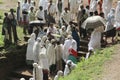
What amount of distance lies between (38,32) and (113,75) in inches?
190

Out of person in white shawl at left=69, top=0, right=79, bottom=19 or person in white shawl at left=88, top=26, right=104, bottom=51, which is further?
person in white shawl at left=69, top=0, right=79, bottom=19

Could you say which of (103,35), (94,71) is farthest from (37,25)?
(94,71)

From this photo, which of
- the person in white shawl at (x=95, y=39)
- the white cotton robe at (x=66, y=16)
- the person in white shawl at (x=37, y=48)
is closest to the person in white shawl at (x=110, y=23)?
the person in white shawl at (x=95, y=39)

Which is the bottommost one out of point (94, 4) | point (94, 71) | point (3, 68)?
point (3, 68)

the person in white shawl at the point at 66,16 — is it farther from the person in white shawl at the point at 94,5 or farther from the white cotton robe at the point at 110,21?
the white cotton robe at the point at 110,21

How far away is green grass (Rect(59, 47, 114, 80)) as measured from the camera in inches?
466

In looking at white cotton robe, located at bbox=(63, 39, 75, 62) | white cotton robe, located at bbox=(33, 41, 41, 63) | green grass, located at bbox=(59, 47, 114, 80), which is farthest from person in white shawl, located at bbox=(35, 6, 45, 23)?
green grass, located at bbox=(59, 47, 114, 80)

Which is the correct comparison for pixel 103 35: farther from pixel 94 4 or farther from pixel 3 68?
pixel 3 68

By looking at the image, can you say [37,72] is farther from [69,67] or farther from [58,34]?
[58,34]

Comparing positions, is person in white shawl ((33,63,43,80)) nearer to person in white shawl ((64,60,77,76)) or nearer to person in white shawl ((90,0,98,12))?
person in white shawl ((64,60,77,76))

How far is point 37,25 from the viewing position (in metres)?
16.2

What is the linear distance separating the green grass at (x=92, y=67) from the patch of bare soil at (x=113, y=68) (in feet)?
0.55

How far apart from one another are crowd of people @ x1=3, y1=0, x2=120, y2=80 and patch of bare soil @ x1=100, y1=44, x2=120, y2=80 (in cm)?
100

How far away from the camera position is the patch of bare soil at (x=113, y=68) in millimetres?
11586
